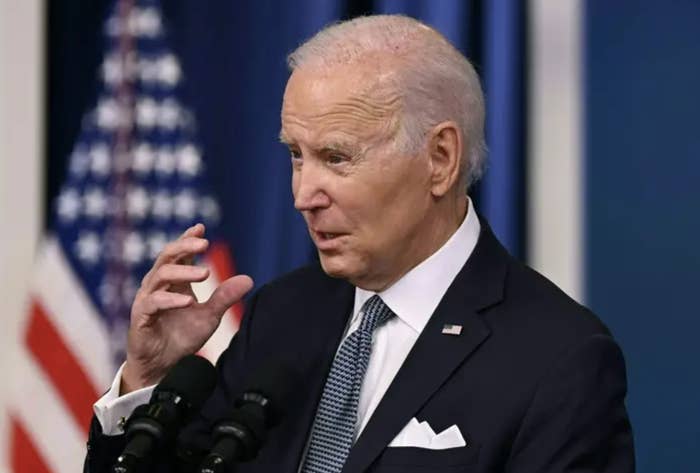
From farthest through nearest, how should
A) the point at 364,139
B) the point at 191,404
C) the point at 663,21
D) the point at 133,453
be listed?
1. the point at 663,21
2. the point at 364,139
3. the point at 191,404
4. the point at 133,453

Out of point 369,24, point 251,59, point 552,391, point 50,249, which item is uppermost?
point 369,24

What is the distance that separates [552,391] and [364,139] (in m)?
0.44

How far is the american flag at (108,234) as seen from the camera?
353cm

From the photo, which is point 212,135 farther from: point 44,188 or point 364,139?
point 364,139

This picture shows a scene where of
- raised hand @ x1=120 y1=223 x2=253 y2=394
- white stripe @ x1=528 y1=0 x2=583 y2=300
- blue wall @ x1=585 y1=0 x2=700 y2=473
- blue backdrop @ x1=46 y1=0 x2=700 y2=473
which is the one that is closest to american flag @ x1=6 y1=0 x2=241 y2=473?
blue backdrop @ x1=46 y1=0 x2=700 y2=473

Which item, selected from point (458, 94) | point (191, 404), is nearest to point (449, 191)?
point (458, 94)

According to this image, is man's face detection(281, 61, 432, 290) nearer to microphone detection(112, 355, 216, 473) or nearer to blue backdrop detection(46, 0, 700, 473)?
microphone detection(112, 355, 216, 473)

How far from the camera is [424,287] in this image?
212 cm

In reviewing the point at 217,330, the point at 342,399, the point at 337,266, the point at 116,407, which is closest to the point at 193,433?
the point at 116,407

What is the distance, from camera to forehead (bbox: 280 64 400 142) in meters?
1.97

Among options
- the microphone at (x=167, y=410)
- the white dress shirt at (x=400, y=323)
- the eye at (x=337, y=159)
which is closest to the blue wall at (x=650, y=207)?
the white dress shirt at (x=400, y=323)

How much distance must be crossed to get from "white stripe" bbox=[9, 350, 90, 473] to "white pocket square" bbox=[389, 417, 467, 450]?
1812mm

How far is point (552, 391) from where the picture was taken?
1902 mm

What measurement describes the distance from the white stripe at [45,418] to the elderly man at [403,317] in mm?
1480
